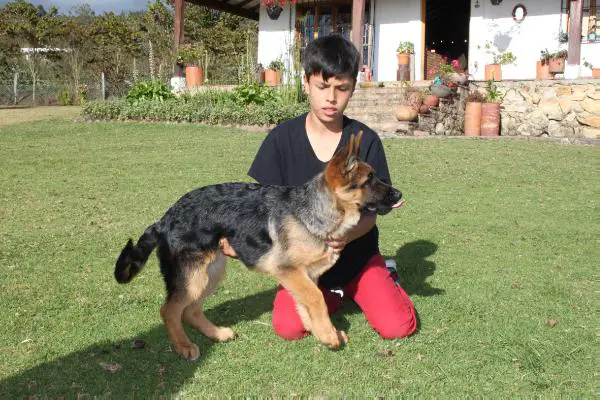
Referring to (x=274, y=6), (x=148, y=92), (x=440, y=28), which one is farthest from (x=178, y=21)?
(x=440, y=28)

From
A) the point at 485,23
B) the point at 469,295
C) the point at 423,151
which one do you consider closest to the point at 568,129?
the point at 423,151

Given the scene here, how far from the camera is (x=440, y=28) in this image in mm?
27062

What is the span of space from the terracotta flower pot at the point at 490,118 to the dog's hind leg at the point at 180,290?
1371 centimetres

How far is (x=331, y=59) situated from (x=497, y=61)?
18.7 m

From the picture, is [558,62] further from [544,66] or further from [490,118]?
[490,118]

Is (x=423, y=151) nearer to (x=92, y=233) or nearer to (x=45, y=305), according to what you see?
(x=92, y=233)

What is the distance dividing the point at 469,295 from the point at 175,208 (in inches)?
108

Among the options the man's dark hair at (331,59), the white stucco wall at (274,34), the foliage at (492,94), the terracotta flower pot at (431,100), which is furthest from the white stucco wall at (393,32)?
the man's dark hair at (331,59)

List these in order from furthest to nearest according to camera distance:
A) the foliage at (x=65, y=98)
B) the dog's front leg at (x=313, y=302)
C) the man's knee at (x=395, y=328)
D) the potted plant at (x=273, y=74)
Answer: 1. the foliage at (x=65, y=98)
2. the potted plant at (x=273, y=74)
3. the man's knee at (x=395, y=328)
4. the dog's front leg at (x=313, y=302)

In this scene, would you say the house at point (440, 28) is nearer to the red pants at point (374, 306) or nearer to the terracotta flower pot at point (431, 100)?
the terracotta flower pot at point (431, 100)

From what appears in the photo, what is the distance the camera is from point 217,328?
462 cm

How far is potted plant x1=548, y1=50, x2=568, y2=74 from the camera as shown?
1877 centimetres

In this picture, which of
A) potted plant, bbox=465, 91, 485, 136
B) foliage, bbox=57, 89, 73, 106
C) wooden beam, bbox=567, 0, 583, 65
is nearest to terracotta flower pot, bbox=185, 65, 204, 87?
potted plant, bbox=465, 91, 485, 136

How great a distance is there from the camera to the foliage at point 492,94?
690 inches
